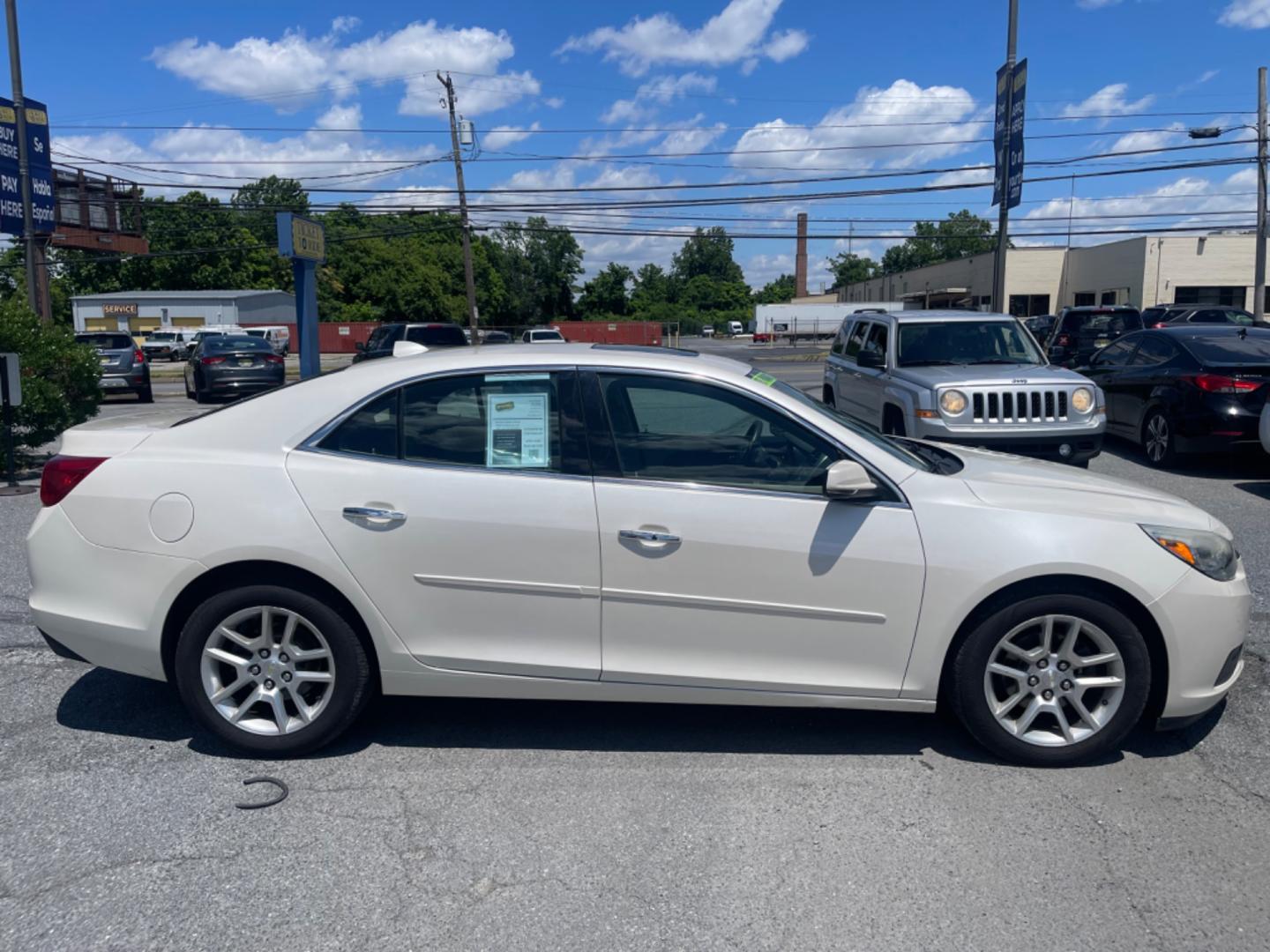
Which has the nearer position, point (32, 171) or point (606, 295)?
point (32, 171)

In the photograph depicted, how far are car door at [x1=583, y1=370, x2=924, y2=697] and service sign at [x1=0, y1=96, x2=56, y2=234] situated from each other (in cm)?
2319

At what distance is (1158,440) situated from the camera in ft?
37.7

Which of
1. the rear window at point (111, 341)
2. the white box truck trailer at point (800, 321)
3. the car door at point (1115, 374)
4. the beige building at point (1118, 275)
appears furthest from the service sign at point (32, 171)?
the white box truck trailer at point (800, 321)

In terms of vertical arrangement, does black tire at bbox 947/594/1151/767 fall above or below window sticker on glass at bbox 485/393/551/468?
below

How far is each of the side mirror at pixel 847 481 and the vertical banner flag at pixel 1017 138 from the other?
18.9 metres

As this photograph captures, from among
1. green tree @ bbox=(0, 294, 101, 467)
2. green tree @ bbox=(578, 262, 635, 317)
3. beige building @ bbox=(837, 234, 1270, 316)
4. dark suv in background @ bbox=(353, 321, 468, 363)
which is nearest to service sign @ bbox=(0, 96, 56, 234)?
dark suv in background @ bbox=(353, 321, 468, 363)

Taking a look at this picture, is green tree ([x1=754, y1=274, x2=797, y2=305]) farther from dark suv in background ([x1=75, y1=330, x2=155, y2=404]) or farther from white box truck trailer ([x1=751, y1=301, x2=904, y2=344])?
dark suv in background ([x1=75, y1=330, x2=155, y2=404])

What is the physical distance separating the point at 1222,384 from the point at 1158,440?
100cm

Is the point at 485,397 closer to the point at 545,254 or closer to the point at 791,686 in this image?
the point at 791,686

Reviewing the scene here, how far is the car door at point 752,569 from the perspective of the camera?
3.90 meters

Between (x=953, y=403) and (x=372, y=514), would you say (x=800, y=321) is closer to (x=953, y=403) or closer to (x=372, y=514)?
(x=953, y=403)

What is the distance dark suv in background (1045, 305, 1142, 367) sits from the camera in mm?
22188

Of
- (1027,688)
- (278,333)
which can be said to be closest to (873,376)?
(1027,688)

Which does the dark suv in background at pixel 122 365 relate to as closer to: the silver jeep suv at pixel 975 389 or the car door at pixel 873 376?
the car door at pixel 873 376
